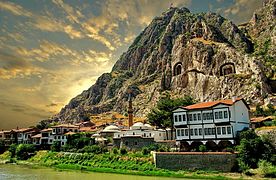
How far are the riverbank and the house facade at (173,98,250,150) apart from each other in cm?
721

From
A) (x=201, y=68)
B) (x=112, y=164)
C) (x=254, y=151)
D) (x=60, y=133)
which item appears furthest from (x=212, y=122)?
(x=201, y=68)

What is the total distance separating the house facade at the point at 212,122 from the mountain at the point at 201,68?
1980 inches

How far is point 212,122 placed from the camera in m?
44.1

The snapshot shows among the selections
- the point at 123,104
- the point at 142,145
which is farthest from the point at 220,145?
the point at 123,104

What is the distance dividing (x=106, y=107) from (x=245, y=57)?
290 ft

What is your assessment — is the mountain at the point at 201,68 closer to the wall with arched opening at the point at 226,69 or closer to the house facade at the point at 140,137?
the wall with arched opening at the point at 226,69

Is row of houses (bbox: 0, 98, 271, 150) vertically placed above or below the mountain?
below

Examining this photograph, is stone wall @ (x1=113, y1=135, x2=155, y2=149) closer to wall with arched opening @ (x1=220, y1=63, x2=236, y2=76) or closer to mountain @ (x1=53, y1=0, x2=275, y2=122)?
mountain @ (x1=53, y1=0, x2=275, y2=122)

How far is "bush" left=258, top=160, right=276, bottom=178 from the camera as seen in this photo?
3326cm

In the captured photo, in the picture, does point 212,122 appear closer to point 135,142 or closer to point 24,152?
point 135,142

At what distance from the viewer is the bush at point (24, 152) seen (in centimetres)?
6847

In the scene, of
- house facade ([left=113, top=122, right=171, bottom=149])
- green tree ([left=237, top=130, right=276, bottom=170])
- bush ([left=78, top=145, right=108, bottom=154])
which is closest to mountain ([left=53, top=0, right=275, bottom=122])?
house facade ([left=113, top=122, right=171, bottom=149])

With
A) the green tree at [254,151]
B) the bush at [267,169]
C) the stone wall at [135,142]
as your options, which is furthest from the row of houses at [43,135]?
the bush at [267,169]

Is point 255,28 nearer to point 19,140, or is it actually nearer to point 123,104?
point 123,104
